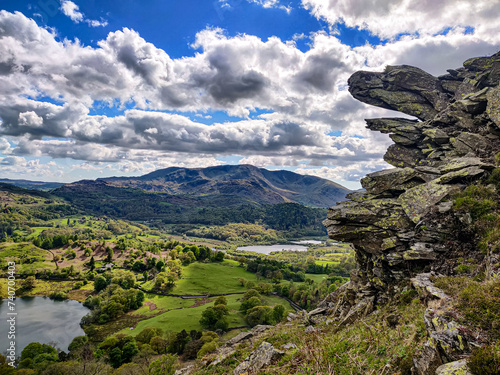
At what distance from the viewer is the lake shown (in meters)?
79.4

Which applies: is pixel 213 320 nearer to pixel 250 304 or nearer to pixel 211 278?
pixel 250 304

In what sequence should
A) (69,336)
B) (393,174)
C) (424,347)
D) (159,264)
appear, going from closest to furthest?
(424,347), (393,174), (69,336), (159,264)

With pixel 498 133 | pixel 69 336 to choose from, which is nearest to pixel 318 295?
pixel 498 133

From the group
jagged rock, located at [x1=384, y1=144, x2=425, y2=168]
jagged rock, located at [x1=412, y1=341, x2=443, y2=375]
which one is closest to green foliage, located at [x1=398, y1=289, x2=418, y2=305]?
jagged rock, located at [x1=412, y1=341, x2=443, y2=375]

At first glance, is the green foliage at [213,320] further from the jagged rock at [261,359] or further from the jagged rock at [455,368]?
the jagged rock at [455,368]

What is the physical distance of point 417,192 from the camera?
24516 millimetres

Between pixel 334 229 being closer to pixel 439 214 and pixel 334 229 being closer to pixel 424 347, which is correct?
pixel 439 214

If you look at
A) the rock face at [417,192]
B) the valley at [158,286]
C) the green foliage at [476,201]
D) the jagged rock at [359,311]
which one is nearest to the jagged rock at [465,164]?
the rock face at [417,192]

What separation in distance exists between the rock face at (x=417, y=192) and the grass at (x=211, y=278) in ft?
327

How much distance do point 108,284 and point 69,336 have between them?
3848cm

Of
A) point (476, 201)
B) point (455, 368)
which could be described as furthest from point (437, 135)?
point (455, 368)

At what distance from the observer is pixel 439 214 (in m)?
21.1

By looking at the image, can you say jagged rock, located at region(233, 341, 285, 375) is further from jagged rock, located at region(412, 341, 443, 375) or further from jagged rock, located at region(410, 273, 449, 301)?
jagged rock, located at region(410, 273, 449, 301)

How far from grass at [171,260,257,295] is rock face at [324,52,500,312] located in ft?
327
